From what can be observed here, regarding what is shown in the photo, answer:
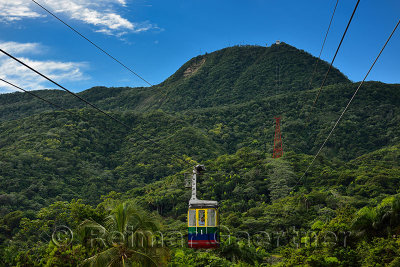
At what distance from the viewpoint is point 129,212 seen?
1547 cm

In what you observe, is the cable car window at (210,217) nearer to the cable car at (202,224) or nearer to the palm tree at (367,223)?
the cable car at (202,224)

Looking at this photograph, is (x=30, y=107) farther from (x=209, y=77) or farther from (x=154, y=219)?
(x=154, y=219)

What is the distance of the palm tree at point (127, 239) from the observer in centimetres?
1426

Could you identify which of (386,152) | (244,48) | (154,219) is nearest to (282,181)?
(386,152)

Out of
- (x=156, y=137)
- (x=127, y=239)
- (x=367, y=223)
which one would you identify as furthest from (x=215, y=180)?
(x=127, y=239)

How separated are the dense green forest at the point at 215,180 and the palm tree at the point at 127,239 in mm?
48

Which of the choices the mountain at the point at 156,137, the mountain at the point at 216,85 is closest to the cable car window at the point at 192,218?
the mountain at the point at 156,137

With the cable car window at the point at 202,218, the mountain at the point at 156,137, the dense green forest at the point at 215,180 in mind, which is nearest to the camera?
the dense green forest at the point at 215,180

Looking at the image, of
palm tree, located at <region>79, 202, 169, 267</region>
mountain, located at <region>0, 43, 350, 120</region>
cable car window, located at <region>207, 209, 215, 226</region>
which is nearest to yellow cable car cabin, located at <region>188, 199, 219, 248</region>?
cable car window, located at <region>207, 209, 215, 226</region>

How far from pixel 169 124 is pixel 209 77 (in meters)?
74.5

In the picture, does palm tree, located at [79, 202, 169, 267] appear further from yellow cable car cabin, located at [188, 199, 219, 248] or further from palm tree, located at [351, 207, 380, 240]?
palm tree, located at [351, 207, 380, 240]

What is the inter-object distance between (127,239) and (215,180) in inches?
1672

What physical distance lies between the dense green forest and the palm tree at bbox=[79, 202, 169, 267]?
0.16 ft

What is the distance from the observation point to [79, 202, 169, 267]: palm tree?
561 inches
